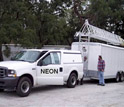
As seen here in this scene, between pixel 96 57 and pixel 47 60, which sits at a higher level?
pixel 96 57

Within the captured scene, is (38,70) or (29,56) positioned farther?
(29,56)

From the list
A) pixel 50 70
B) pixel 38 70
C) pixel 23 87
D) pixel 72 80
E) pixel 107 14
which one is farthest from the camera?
pixel 107 14

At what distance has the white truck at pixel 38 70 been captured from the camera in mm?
9602

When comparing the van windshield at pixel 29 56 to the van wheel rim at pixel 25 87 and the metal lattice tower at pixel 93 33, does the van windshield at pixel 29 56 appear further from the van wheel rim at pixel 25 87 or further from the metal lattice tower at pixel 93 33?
the metal lattice tower at pixel 93 33

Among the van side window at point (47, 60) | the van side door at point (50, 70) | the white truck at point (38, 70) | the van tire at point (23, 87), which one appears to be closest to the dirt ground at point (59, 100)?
the van tire at point (23, 87)

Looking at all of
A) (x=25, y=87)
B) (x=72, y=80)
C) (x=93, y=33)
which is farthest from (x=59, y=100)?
(x=93, y=33)

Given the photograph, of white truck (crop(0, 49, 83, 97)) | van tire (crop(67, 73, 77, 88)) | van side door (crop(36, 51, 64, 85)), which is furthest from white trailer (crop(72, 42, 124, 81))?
van side door (crop(36, 51, 64, 85))

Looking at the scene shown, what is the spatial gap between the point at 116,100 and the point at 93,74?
4823 mm

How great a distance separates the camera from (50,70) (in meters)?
Result: 11.1

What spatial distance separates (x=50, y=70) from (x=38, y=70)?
70 cm

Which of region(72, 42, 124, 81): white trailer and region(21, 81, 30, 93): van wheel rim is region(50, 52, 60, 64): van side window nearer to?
region(21, 81, 30, 93): van wheel rim

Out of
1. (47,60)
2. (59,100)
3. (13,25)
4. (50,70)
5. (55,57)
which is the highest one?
(13,25)

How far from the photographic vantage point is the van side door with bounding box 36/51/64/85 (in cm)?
1078

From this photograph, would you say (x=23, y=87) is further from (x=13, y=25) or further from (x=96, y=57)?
(x=13, y=25)
